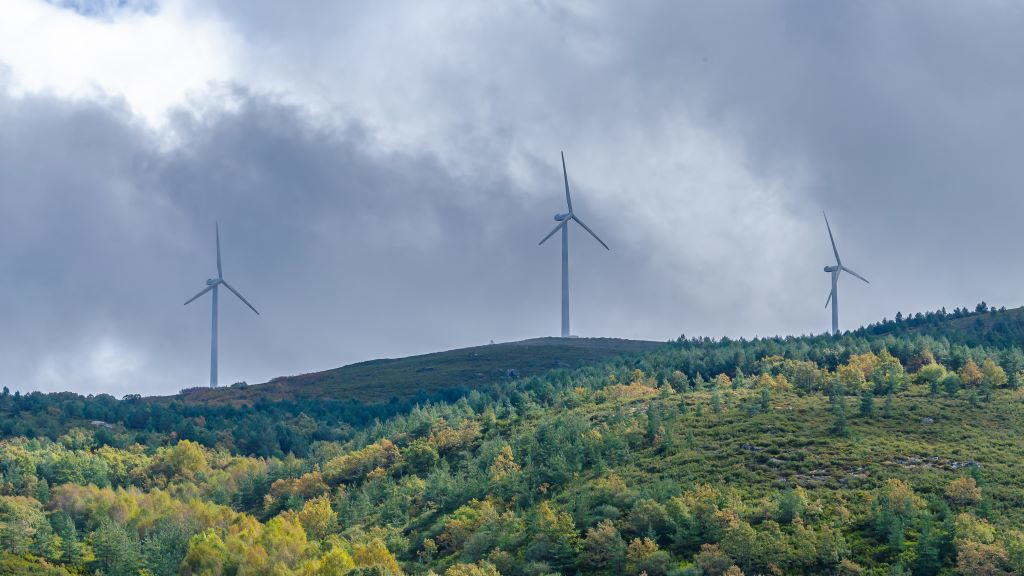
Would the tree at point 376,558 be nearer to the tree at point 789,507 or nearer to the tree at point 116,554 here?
→ the tree at point 116,554

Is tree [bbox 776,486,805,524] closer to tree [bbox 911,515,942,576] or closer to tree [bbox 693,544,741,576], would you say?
tree [bbox 693,544,741,576]

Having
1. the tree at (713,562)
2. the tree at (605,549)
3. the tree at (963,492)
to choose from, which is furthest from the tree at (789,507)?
the tree at (605,549)

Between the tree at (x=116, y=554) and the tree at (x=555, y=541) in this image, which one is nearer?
the tree at (x=555, y=541)

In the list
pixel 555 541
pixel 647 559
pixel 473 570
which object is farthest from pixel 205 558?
pixel 647 559

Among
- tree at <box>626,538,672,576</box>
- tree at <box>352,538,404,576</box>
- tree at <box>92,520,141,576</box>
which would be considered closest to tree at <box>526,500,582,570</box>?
tree at <box>626,538,672,576</box>

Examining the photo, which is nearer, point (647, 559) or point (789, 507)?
point (647, 559)

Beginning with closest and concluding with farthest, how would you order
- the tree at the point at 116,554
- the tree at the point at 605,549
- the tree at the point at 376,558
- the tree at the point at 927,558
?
the tree at the point at 927,558 → the tree at the point at 605,549 → the tree at the point at 376,558 → the tree at the point at 116,554

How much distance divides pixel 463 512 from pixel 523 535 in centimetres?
2219

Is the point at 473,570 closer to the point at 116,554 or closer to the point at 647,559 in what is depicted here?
the point at 647,559

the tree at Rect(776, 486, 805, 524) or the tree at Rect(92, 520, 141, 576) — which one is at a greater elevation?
the tree at Rect(776, 486, 805, 524)

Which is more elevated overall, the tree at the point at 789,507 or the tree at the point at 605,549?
the tree at the point at 789,507

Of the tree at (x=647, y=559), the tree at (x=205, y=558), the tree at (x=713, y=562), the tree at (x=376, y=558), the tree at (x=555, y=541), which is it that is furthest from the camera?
the tree at (x=205, y=558)

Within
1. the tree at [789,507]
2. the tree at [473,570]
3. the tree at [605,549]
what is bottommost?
the tree at [473,570]

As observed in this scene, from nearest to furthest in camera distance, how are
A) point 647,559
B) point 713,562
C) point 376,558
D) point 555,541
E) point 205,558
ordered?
point 713,562 < point 647,559 < point 555,541 < point 376,558 < point 205,558
